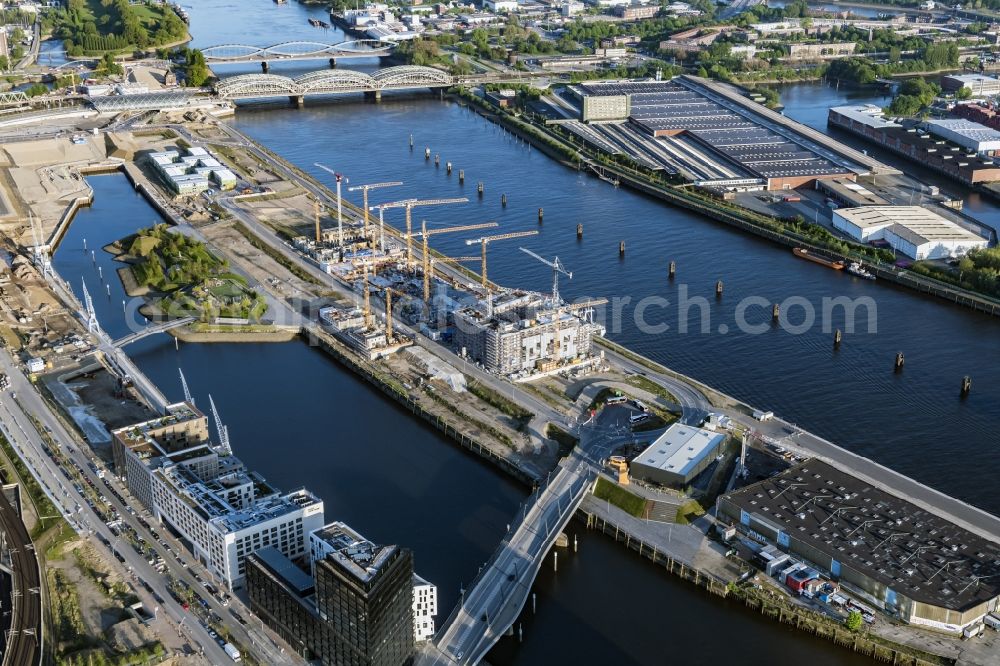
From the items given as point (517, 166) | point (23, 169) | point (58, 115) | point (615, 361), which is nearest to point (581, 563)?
point (615, 361)

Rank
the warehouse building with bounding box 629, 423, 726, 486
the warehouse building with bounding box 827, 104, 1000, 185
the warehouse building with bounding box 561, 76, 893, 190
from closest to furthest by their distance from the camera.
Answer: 1. the warehouse building with bounding box 629, 423, 726, 486
2. the warehouse building with bounding box 561, 76, 893, 190
3. the warehouse building with bounding box 827, 104, 1000, 185

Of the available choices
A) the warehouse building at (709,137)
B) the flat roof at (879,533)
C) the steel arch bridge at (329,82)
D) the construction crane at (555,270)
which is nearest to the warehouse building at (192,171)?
the steel arch bridge at (329,82)

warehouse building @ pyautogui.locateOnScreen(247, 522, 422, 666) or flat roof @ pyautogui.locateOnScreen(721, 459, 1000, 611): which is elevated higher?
warehouse building @ pyautogui.locateOnScreen(247, 522, 422, 666)

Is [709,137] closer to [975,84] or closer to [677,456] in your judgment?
[975,84]

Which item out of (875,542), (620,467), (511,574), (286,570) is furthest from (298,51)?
(875,542)

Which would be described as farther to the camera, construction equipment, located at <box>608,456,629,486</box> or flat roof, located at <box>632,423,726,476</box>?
flat roof, located at <box>632,423,726,476</box>

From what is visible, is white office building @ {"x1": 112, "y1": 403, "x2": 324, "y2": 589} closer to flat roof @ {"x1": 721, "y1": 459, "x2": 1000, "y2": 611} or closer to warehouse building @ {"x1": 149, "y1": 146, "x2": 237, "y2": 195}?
flat roof @ {"x1": 721, "y1": 459, "x2": 1000, "y2": 611}

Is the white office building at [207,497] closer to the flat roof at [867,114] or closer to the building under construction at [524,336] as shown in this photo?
the building under construction at [524,336]

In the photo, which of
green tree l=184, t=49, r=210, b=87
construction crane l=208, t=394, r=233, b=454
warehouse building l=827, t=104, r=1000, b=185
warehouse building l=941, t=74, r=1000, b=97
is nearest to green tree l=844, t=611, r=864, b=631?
construction crane l=208, t=394, r=233, b=454
